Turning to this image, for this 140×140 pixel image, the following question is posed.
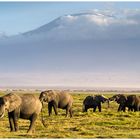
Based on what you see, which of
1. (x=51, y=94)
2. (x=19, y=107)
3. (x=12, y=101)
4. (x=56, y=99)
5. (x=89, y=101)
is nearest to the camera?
(x=12, y=101)

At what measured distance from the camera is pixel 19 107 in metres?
21.9

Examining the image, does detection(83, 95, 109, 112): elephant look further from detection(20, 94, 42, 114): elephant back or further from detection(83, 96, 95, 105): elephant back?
detection(20, 94, 42, 114): elephant back

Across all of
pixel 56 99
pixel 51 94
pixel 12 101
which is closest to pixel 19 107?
pixel 12 101

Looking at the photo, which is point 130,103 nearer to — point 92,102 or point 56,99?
point 92,102

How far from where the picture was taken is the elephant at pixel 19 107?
21.1 metres

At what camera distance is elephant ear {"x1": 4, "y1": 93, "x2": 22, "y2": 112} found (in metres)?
21.2

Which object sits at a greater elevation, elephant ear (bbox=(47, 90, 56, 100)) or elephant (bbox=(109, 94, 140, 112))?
elephant ear (bbox=(47, 90, 56, 100))

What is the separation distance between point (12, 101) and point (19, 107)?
636 millimetres

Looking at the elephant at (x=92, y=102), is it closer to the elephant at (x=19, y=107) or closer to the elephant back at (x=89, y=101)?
the elephant back at (x=89, y=101)

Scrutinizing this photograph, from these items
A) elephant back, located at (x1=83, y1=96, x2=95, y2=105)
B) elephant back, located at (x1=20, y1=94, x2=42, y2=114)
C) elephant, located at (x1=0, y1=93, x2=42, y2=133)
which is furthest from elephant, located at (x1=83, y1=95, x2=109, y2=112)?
elephant, located at (x1=0, y1=93, x2=42, y2=133)

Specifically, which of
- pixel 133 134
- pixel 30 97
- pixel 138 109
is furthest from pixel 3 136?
pixel 138 109

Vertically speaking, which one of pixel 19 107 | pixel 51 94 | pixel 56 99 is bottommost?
pixel 19 107

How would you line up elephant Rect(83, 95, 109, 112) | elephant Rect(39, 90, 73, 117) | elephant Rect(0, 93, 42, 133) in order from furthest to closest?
1. elephant Rect(83, 95, 109, 112)
2. elephant Rect(39, 90, 73, 117)
3. elephant Rect(0, 93, 42, 133)

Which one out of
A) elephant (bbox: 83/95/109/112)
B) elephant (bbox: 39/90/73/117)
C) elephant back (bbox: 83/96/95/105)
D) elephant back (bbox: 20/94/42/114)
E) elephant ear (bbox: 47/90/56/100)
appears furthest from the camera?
elephant back (bbox: 83/96/95/105)
